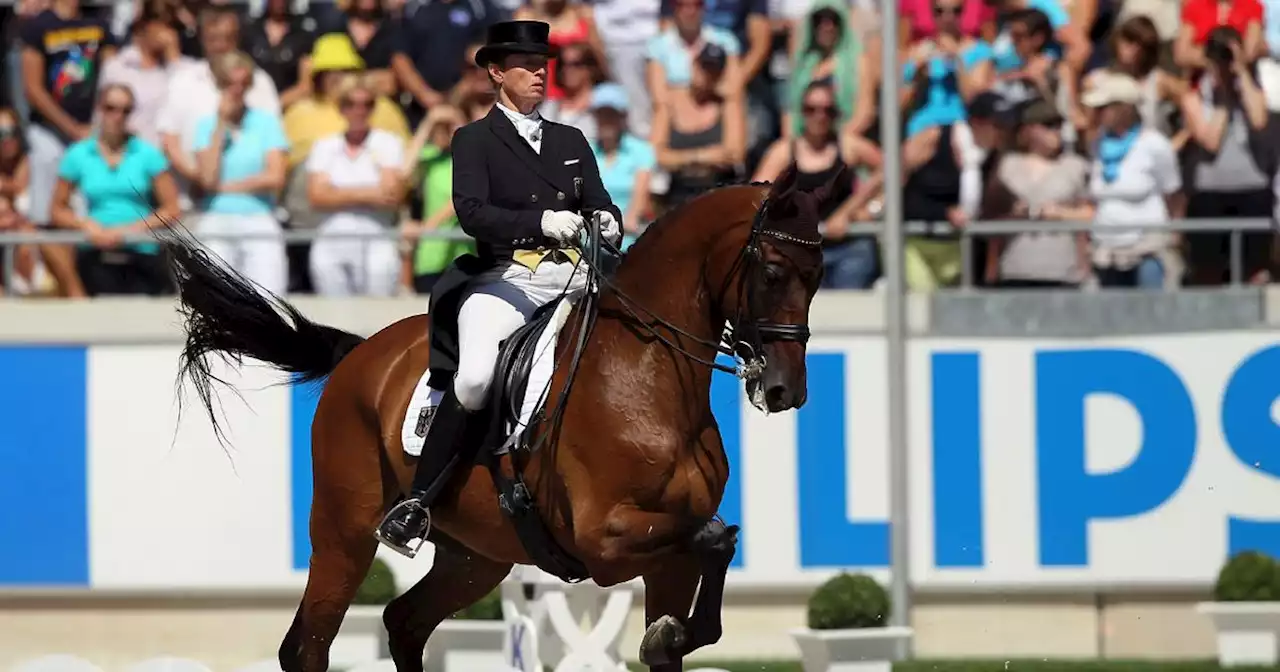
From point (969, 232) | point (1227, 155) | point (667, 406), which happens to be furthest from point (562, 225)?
point (1227, 155)

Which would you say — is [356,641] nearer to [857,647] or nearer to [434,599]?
[857,647]

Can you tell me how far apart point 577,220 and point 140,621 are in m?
5.78

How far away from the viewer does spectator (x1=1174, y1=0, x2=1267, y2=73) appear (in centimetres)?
1299

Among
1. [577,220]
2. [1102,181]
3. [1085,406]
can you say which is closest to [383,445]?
[577,220]

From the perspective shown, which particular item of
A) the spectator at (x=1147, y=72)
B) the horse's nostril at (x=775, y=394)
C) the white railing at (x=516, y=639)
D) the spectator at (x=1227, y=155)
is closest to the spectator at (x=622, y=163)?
the white railing at (x=516, y=639)

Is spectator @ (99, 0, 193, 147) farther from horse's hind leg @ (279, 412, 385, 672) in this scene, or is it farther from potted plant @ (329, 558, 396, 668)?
horse's hind leg @ (279, 412, 385, 672)

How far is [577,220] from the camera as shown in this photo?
771 cm

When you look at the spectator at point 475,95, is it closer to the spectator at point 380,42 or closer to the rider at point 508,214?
the spectator at point 380,42

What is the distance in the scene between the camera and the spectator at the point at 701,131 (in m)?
12.9

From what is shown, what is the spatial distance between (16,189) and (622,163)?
3.91m

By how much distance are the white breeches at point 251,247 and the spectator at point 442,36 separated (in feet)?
4.26

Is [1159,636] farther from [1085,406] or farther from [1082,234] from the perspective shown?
[1082,234]

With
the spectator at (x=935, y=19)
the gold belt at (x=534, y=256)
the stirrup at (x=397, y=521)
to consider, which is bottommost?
the stirrup at (x=397, y=521)

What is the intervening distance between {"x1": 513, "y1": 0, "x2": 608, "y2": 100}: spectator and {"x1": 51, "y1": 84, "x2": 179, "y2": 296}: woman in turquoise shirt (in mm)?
2501
